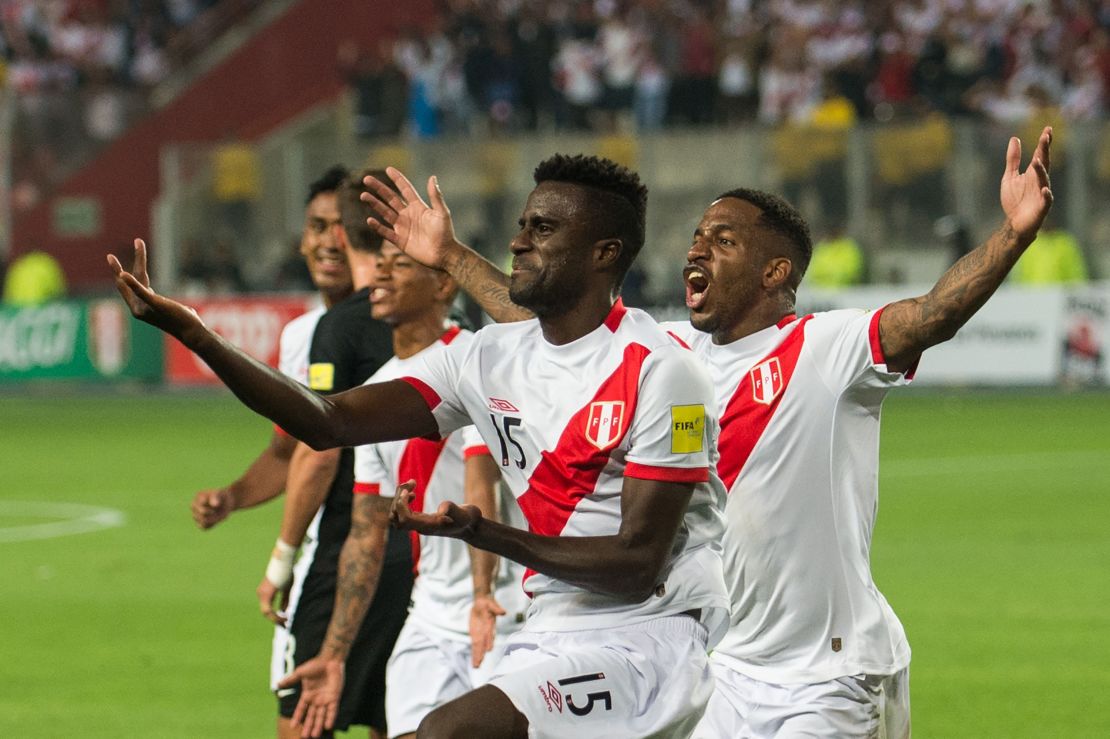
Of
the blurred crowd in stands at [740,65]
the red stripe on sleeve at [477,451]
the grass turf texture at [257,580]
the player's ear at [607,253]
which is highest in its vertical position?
the blurred crowd in stands at [740,65]

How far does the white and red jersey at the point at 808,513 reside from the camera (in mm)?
5406

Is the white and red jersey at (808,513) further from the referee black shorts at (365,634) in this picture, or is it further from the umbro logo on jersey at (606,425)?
the referee black shorts at (365,634)

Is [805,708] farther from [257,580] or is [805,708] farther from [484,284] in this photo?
[257,580]

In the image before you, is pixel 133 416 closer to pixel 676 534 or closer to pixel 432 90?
pixel 432 90

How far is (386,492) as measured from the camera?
6469mm

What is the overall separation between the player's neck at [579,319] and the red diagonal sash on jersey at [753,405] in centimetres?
73

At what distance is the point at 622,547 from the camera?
4.57 meters

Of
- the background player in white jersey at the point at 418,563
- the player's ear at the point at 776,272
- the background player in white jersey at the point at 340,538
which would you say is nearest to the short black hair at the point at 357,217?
the background player in white jersey at the point at 340,538

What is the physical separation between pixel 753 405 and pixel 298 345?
2423mm

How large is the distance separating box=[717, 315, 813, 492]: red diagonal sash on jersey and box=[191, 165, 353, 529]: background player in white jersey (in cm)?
205

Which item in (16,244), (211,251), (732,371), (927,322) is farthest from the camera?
(16,244)

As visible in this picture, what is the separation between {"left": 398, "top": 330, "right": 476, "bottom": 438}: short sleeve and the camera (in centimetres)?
506

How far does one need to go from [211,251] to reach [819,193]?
30.9 ft

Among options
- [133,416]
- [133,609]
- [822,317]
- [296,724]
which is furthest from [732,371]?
[133,416]
